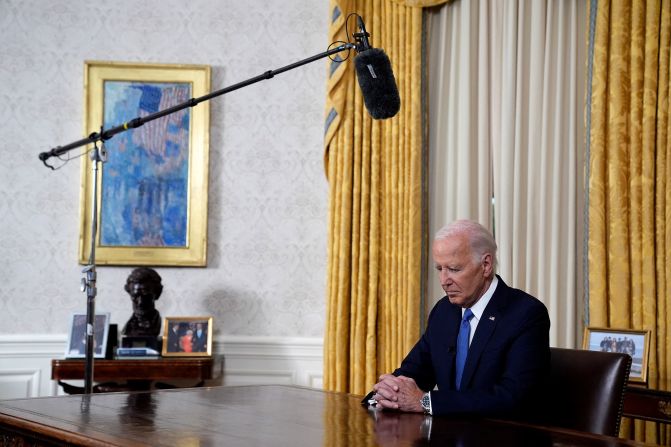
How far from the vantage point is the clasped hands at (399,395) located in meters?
2.84

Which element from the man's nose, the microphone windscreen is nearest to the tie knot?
the man's nose

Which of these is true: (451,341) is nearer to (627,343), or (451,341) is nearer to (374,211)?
(627,343)

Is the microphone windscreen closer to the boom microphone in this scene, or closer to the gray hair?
the boom microphone

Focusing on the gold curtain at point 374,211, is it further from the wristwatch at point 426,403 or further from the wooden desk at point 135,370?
the wristwatch at point 426,403

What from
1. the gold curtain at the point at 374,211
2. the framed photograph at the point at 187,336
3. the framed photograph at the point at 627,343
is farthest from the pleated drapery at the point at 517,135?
the framed photograph at the point at 187,336

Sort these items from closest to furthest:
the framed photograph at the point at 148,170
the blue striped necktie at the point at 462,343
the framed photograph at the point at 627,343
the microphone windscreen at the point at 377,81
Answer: the blue striped necktie at the point at 462,343 → the microphone windscreen at the point at 377,81 → the framed photograph at the point at 627,343 → the framed photograph at the point at 148,170

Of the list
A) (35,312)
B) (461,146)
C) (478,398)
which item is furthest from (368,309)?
(478,398)

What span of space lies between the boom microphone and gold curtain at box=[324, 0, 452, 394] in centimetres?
188

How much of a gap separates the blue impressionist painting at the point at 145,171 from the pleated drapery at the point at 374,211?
1.07 meters

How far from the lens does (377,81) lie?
3.47m

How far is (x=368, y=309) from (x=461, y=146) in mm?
1227

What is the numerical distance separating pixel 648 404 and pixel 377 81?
1972 mm

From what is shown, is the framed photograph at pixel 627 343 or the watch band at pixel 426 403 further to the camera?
the framed photograph at pixel 627 343

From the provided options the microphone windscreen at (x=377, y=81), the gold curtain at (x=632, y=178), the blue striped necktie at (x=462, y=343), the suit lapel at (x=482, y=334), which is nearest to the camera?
the suit lapel at (x=482, y=334)
